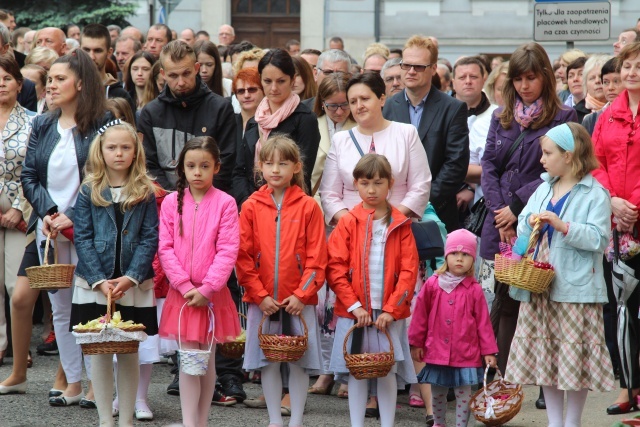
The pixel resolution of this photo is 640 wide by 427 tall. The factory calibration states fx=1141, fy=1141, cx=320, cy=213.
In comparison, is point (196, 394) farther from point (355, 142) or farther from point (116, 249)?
point (355, 142)

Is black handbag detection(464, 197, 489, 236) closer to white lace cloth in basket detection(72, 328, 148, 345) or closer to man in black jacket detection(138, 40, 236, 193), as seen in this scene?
man in black jacket detection(138, 40, 236, 193)

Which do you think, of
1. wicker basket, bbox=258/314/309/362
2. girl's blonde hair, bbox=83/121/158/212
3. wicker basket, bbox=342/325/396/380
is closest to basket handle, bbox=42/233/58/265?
girl's blonde hair, bbox=83/121/158/212

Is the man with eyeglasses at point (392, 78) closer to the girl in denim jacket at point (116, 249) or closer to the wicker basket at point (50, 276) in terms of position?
the girl in denim jacket at point (116, 249)

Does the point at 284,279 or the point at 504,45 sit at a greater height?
the point at 504,45

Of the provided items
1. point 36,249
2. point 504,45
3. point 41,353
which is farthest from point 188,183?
point 504,45

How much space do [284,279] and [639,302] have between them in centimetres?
255

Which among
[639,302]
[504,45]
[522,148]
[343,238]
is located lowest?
[639,302]

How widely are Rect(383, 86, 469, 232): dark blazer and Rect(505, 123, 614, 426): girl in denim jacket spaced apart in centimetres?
107

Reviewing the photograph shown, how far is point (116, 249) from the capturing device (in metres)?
7.25

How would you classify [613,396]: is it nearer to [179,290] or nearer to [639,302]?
[639,302]

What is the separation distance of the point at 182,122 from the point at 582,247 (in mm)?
3114

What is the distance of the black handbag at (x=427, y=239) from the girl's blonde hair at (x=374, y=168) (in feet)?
1.10

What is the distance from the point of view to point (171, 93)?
8469mm

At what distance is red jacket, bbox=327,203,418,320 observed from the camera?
7.21m
